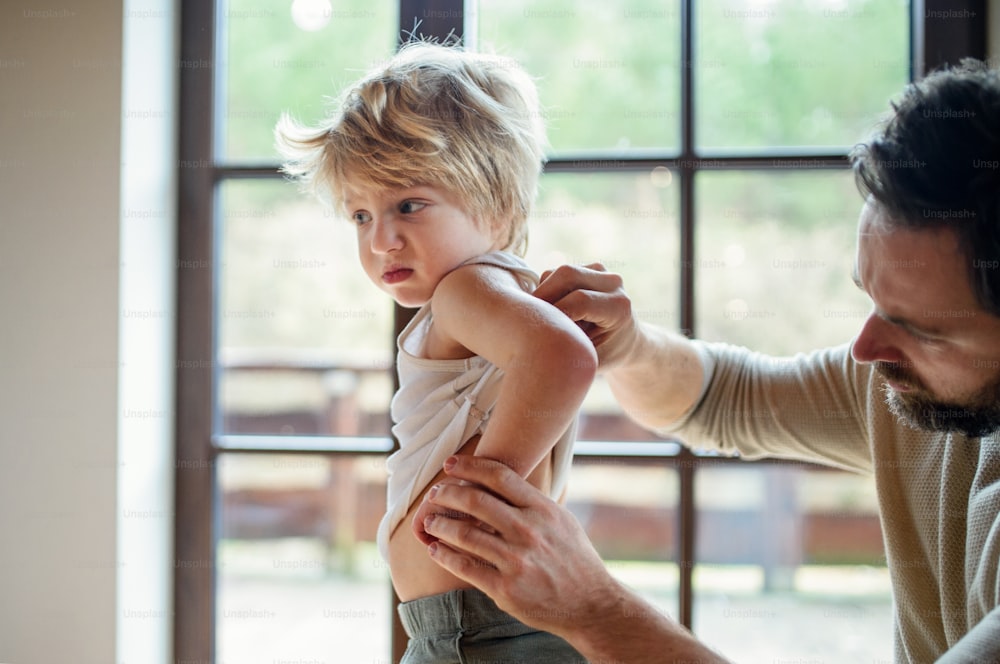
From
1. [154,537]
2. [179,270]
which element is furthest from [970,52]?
[154,537]

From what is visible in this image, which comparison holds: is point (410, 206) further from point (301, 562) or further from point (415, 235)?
point (301, 562)

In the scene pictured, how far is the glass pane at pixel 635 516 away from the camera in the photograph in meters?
1.66

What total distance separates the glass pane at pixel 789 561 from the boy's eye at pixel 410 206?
0.87 m

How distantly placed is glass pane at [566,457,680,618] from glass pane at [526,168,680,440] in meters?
0.08

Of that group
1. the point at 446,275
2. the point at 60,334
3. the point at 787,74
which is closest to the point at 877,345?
the point at 446,275

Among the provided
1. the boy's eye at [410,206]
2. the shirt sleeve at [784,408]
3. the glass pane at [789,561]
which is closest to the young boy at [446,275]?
the boy's eye at [410,206]

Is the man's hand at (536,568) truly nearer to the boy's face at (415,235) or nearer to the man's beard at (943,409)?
the boy's face at (415,235)

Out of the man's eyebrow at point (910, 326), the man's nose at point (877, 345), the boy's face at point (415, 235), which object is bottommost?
the man's nose at point (877, 345)

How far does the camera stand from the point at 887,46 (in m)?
1.60

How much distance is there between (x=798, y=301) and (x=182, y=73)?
1.41m

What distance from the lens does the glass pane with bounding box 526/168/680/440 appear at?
1.64 m

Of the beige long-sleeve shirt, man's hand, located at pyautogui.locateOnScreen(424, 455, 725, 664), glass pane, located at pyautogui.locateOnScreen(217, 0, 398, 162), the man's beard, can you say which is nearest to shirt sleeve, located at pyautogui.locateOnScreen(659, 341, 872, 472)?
the beige long-sleeve shirt

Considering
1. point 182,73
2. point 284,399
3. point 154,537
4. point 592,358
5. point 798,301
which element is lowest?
point 154,537

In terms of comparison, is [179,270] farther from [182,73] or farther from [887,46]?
[887,46]
